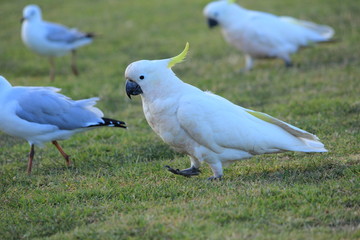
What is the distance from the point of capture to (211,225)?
3.73m

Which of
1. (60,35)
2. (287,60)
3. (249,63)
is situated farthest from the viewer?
(60,35)

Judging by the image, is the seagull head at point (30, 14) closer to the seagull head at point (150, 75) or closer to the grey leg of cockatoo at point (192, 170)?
the seagull head at point (150, 75)

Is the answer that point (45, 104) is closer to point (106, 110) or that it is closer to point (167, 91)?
point (167, 91)

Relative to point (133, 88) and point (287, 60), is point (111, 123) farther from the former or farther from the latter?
point (287, 60)

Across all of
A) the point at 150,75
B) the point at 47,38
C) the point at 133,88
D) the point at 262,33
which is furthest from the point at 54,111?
the point at 47,38

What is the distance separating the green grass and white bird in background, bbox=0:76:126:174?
0.38 meters

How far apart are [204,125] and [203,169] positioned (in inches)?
33.4

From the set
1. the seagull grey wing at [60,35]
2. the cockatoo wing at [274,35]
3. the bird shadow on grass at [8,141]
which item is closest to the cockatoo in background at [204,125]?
the bird shadow on grass at [8,141]

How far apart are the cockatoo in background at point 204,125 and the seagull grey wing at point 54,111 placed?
0.91 m

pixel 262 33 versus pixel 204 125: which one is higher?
pixel 204 125

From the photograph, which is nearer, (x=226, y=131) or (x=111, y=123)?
(x=226, y=131)

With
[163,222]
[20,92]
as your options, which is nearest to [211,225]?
[163,222]

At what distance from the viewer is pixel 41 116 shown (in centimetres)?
543

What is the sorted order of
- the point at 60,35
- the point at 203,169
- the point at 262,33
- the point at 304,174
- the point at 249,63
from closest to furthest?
the point at 304,174
the point at 203,169
the point at 262,33
the point at 249,63
the point at 60,35
